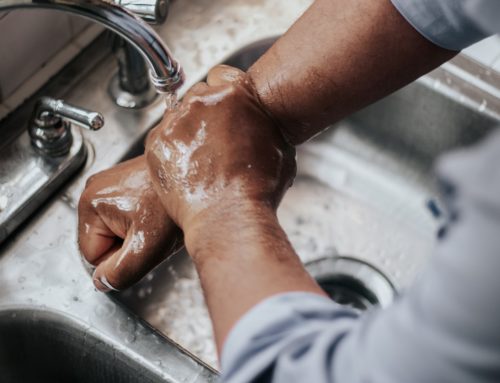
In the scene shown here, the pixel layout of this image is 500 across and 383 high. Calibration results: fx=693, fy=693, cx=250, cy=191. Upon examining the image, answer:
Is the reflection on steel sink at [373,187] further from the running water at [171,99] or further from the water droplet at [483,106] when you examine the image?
the running water at [171,99]

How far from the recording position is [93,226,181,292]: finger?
2.10 ft

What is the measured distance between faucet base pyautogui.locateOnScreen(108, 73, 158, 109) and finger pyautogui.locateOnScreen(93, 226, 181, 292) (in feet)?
0.78

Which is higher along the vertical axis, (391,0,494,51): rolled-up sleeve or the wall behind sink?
(391,0,494,51): rolled-up sleeve

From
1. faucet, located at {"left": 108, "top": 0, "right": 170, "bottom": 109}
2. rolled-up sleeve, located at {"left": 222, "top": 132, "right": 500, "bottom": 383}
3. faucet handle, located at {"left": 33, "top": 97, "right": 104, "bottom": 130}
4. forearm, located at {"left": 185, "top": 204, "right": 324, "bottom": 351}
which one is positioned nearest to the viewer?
rolled-up sleeve, located at {"left": 222, "top": 132, "right": 500, "bottom": 383}

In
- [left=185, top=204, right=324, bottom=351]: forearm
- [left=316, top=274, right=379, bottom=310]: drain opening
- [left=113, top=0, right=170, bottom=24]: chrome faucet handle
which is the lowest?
[left=316, top=274, right=379, bottom=310]: drain opening

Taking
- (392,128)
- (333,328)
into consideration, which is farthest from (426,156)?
(333,328)

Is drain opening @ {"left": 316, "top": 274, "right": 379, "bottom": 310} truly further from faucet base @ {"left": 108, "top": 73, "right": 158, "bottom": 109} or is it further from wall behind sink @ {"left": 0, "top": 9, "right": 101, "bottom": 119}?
wall behind sink @ {"left": 0, "top": 9, "right": 101, "bottom": 119}

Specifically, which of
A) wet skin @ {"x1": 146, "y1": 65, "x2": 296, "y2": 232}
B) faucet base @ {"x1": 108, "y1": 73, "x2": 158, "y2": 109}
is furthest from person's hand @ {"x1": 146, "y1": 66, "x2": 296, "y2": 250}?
faucet base @ {"x1": 108, "y1": 73, "x2": 158, "y2": 109}

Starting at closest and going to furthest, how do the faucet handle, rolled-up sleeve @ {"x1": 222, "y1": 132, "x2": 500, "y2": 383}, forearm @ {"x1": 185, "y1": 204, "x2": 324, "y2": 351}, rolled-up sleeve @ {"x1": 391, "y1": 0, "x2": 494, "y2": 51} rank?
rolled-up sleeve @ {"x1": 222, "y1": 132, "x2": 500, "y2": 383} → forearm @ {"x1": 185, "y1": 204, "x2": 324, "y2": 351} → rolled-up sleeve @ {"x1": 391, "y1": 0, "x2": 494, "y2": 51} → the faucet handle

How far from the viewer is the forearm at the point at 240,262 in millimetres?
453

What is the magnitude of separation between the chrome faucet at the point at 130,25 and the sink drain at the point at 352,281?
14.2 inches

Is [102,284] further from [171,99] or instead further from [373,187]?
[373,187]

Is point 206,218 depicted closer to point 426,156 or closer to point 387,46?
point 387,46

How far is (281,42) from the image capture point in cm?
66
